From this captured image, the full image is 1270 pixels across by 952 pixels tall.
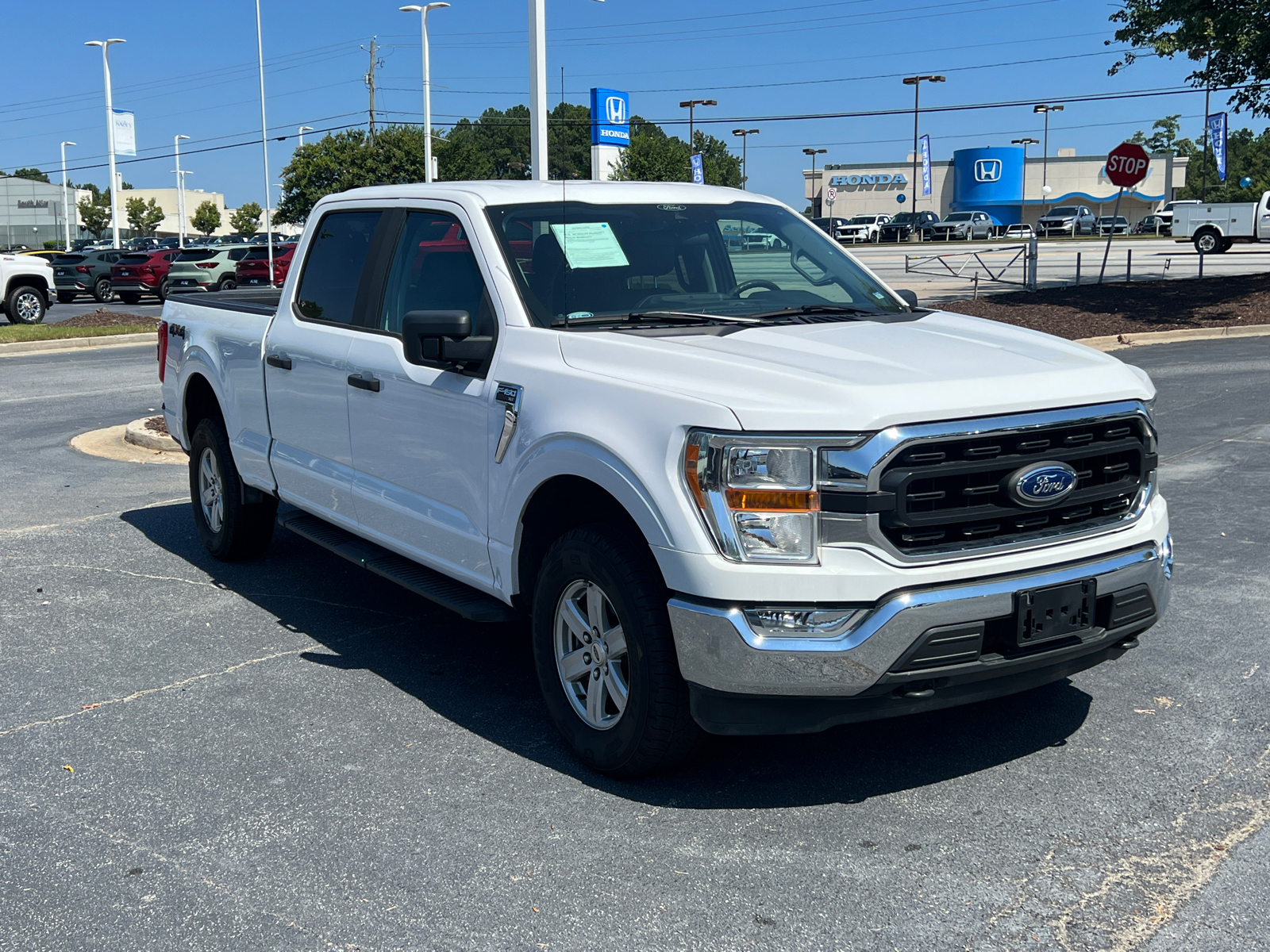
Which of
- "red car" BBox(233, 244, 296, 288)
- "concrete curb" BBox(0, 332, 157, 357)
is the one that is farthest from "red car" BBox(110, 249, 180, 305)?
"concrete curb" BBox(0, 332, 157, 357)

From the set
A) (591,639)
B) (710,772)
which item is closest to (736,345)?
(591,639)

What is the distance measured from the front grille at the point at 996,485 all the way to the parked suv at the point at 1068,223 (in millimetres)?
77046

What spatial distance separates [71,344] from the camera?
72.7 ft

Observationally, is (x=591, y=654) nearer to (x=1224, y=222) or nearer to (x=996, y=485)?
(x=996, y=485)

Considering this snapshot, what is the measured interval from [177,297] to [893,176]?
103 metres

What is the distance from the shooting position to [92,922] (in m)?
3.44

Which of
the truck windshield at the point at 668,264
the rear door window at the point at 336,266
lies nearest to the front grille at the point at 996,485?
the truck windshield at the point at 668,264

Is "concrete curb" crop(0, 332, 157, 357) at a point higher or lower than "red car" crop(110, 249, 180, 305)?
lower

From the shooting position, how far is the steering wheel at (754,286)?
5.29m

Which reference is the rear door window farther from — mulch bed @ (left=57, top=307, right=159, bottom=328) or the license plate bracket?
mulch bed @ (left=57, top=307, right=159, bottom=328)

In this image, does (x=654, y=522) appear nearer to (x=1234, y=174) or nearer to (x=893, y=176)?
(x=893, y=176)

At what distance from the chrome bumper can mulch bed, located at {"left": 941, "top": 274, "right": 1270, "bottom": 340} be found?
16.5 m

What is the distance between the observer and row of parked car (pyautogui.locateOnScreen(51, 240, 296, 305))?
35469 mm

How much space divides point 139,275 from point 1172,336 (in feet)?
92.0
